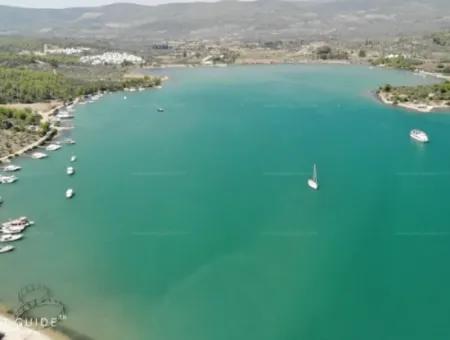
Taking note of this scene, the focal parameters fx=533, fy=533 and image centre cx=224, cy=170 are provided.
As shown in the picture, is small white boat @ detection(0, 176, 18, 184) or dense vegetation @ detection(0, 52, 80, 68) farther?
dense vegetation @ detection(0, 52, 80, 68)

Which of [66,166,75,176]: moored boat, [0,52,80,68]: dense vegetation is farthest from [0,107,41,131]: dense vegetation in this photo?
[0,52,80,68]: dense vegetation

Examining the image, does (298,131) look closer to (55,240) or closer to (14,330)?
(55,240)

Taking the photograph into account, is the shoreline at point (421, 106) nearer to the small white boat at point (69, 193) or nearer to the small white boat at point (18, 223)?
the small white boat at point (69, 193)

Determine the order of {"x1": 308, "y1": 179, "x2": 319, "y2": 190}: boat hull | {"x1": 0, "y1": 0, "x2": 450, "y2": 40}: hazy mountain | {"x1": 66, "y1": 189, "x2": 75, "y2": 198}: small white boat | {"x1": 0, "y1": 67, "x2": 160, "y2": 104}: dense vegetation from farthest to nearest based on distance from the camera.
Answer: {"x1": 0, "y1": 0, "x2": 450, "y2": 40}: hazy mountain → {"x1": 0, "y1": 67, "x2": 160, "y2": 104}: dense vegetation → {"x1": 308, "y1": 179, "x2": 319, "y2": 190}: boat hull → {"x1": 66, "y1": 189, "x2": 75, "y2": 198}: small white boat

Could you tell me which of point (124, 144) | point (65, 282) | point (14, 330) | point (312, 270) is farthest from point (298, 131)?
point (14, 330)

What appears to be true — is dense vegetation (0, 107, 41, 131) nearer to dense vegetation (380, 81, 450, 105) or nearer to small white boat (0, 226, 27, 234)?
small white boat (0, 226, 27, 234)
